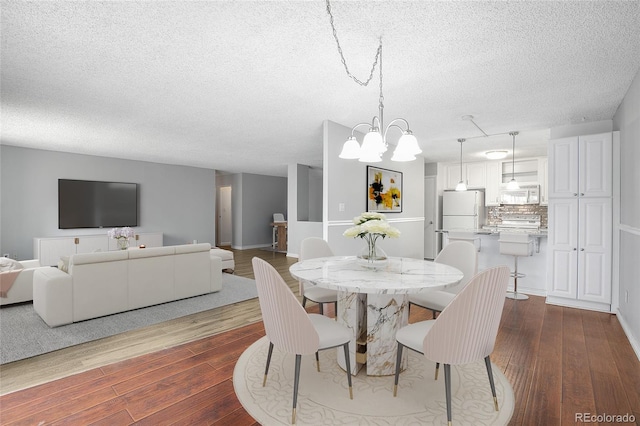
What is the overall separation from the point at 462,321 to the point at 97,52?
306 centimetres

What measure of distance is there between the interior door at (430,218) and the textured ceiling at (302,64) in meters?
3.09

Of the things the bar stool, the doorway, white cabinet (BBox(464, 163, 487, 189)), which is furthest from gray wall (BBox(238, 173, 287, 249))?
the bar stool

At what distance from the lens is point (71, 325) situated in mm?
3180

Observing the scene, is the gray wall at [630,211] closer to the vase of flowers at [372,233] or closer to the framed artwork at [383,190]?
the vase of flowers at [372,233]

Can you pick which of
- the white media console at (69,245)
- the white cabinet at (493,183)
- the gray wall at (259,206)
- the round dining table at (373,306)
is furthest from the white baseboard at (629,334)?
the gray wall at (259,206)

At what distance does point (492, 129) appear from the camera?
180 inches

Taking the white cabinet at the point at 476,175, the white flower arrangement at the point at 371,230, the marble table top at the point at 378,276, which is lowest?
the marble table top at the point at 378,276

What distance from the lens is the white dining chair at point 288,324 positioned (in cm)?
174

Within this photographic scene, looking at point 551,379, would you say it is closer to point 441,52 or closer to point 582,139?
point 441,52

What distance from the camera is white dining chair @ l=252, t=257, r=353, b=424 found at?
1.74m

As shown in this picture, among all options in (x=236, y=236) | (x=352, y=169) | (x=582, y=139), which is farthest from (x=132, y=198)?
(x=582, y=139)

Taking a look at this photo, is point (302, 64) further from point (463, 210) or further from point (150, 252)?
point (463, 210)

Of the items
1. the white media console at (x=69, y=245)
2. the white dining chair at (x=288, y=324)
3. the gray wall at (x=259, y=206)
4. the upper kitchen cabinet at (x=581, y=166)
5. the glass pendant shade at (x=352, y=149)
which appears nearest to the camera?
the white dining chair at (x=288, y=324)

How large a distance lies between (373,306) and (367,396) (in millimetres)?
553
